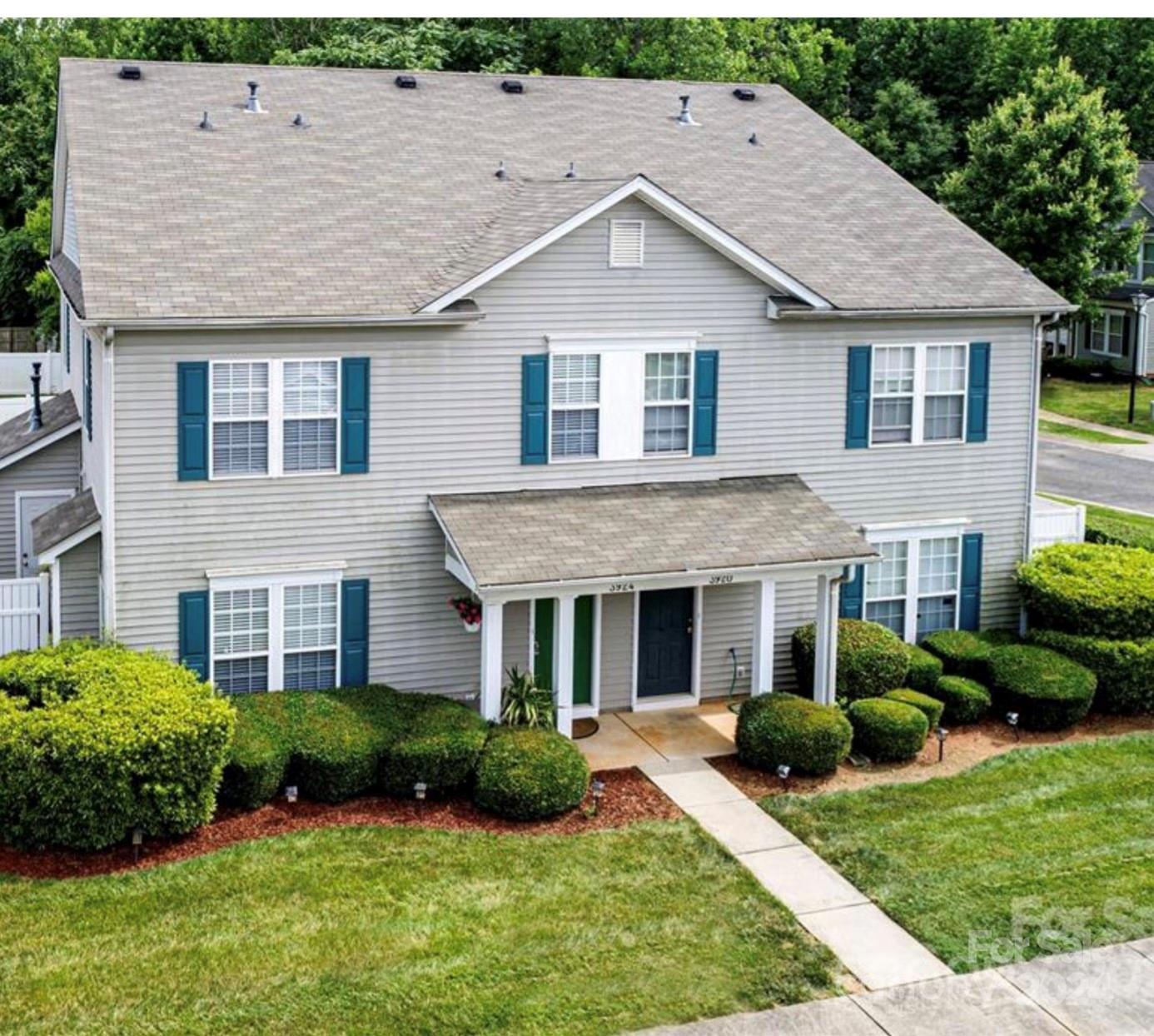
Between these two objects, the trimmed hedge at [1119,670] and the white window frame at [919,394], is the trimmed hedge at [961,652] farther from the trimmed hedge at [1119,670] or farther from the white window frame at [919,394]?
the white window frame at [919,394]

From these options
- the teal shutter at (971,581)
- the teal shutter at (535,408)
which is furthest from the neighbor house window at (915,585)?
the teal shutter at (535,408)

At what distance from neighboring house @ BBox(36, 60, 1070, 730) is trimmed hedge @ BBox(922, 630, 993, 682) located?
25.6 inches

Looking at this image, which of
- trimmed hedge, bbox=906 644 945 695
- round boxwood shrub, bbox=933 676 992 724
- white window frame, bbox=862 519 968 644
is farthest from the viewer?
white window frame, bbox=862 519 968 644

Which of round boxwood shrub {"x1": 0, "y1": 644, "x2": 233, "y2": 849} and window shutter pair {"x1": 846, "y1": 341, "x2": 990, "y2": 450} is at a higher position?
window shutter pair {"x1": 846, "y1": 341, "x2": 990, "y2": 450}

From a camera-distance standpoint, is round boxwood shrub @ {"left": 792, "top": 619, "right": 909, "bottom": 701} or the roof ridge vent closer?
round boxwood shrub @ {"left": 792, "top": 619, "right": 909, "bottom": 701}

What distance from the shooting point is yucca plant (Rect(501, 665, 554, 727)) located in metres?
16.4

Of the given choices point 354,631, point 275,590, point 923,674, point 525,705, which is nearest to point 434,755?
point 525,705

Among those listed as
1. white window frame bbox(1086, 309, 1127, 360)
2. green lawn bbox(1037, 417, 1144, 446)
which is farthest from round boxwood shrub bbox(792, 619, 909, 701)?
white window frame bbox(1086, 309, 1127, 360)

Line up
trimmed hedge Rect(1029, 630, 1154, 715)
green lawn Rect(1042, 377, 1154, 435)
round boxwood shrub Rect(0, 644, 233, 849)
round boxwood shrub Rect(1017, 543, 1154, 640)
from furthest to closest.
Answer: green lawn Rect(1042, 377, 1154, 435) < round boxwood shrub Rect(1017, 543, 1154, 640) < trimmed hedge Rect(1029, 630, 1154, 715) < round boxwood shrub Rect(0, 644, 233, 849)

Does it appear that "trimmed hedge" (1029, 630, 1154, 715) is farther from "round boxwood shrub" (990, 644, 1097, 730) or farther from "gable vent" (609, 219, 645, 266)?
"gable vent" (609, 219, 645, 266)

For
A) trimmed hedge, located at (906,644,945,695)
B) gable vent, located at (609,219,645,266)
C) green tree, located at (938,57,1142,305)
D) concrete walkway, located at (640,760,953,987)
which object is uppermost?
green tree, located at (938,57,1142,305)

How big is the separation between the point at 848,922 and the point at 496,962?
11.3ft

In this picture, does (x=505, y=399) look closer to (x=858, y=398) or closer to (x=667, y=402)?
(x=667, y=402)

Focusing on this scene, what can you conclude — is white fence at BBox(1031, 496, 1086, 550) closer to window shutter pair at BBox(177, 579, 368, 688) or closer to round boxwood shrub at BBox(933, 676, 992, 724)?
round boxwood shrub at BBox(933, 676, 992, 724)
